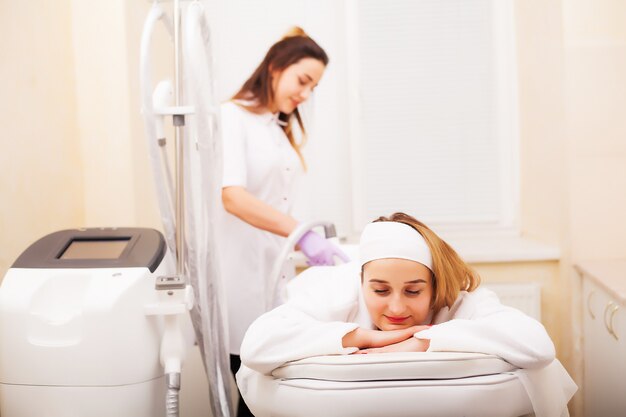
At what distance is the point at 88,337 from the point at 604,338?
1.64 metres

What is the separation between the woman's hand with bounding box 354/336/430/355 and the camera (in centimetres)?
143

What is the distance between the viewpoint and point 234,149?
90.7 inches

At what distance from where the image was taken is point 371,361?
1.29 metres

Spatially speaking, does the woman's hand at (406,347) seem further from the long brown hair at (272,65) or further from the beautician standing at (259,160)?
the long brown hair at (272,65)

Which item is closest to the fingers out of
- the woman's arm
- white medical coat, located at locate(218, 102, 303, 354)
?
the woman's arm

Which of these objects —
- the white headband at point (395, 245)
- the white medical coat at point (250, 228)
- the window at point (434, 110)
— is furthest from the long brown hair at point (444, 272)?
the window at point (434, 110)

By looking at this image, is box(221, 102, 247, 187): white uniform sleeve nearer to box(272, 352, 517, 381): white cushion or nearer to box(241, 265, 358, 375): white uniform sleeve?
box(241, 265, 358, 375): white uniform sleeve

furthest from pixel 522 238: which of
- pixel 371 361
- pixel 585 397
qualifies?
pixel 371 361

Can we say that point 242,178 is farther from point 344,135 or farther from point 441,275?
point 344,135

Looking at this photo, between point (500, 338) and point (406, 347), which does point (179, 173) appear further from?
point (500, 338)

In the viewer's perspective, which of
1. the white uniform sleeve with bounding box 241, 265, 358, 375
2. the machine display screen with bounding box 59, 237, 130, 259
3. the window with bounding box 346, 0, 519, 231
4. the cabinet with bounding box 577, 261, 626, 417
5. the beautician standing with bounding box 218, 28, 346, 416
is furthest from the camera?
the window with bounding box 346, 0, 519, 231

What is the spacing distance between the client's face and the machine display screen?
635 mm

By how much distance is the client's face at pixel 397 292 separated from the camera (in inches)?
61.6

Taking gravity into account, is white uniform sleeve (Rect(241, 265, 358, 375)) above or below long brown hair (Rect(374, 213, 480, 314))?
below
